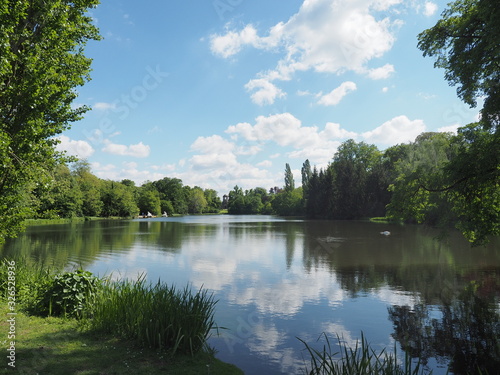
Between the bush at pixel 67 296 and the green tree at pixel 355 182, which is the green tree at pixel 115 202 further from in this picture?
the bush at pixel 67 296

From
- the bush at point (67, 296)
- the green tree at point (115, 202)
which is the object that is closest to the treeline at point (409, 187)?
the bush at point (67, 296)

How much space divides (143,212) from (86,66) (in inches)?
4122

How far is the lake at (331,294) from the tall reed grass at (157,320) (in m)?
1.30

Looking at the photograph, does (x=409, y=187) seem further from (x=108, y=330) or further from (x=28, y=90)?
(x=28, y=90)

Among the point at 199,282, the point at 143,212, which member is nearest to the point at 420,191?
the point at 199,282

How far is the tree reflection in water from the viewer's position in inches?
289

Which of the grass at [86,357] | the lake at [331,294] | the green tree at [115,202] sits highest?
the green tree at [115,202]

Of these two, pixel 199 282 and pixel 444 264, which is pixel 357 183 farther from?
pixel 199 282

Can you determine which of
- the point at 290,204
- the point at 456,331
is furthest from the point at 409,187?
the point at 290,204

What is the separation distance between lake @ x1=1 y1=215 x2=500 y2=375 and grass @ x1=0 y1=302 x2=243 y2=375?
151 cm

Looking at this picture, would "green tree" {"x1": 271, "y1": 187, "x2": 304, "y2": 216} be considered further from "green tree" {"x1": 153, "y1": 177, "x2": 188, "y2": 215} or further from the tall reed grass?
the tall reed grass

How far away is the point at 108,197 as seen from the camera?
86812mm

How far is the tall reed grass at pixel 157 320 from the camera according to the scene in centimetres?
620

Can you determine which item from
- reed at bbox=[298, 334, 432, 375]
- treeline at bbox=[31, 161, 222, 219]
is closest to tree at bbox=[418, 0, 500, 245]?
reed at bbox=[298, 334, 432, 375]
